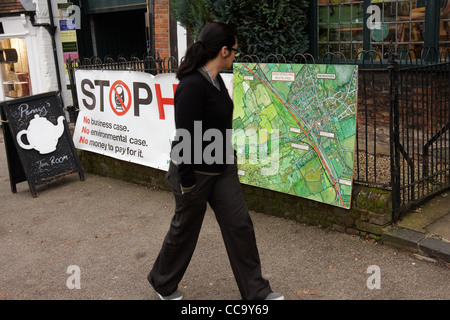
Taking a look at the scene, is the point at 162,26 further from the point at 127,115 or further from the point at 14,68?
the point at 14,68

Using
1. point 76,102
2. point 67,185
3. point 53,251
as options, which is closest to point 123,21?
point 76,102

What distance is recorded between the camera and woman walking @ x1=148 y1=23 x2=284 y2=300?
3.44 metres

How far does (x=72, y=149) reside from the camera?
7641 millimetres

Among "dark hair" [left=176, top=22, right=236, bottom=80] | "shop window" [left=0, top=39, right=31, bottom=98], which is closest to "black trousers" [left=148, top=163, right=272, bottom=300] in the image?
"dark hair" [left=176, top=22, right=236, bottom=80]

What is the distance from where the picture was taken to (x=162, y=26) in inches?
408

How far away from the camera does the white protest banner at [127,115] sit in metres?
6.51

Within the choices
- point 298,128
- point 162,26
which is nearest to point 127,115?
point 298,128

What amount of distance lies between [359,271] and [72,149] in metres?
4.92

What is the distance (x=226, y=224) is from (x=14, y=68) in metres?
12.4

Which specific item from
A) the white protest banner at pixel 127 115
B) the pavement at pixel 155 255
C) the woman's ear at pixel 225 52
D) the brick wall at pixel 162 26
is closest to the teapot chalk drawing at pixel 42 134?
the white protest banner at pixel 127 115

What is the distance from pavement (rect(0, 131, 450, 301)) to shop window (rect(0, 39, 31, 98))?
8.39 m

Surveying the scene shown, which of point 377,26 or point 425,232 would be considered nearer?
point 425,232

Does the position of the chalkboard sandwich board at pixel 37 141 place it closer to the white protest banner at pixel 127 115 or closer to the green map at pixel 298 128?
the white protest banner at pixel 127 115

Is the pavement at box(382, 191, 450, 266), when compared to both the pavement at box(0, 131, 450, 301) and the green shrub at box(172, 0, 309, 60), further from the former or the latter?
the green shrub at box(172, 0, 309, 60)
